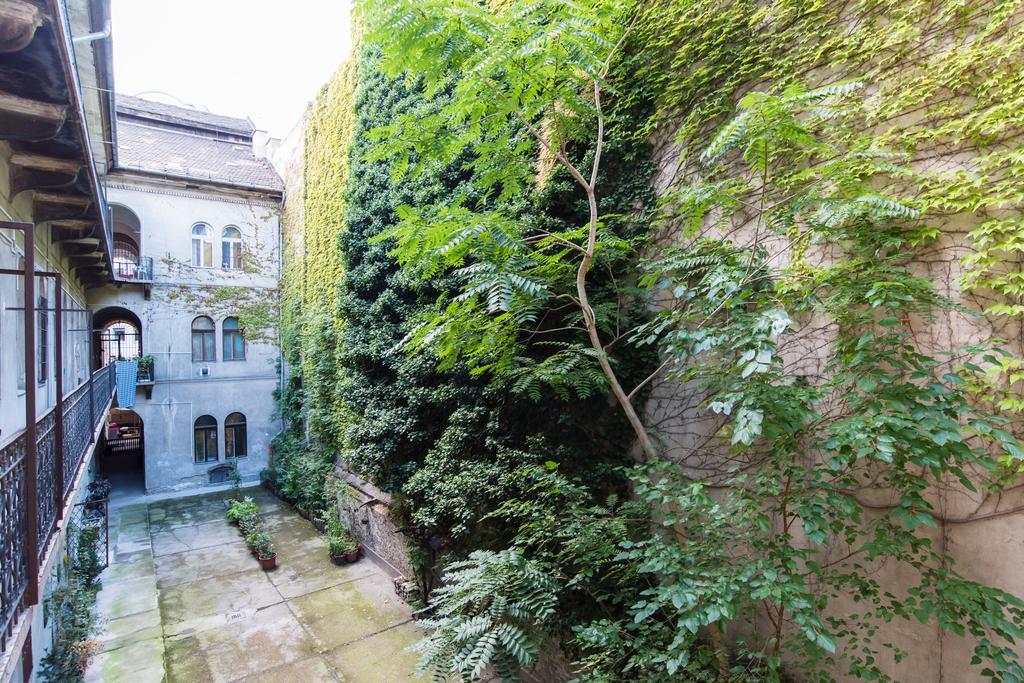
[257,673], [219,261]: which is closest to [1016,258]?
[257,673]

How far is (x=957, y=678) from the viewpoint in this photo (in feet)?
10.6

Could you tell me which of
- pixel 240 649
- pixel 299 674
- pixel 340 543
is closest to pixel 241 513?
pixel 340 543

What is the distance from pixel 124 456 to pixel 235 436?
6512 mm

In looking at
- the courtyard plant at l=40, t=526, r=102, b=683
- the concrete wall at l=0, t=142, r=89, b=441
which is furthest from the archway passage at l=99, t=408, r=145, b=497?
the concrete wall at l=0, t=142, r=89, b=441

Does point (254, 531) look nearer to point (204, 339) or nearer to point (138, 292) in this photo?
point (204, 339)

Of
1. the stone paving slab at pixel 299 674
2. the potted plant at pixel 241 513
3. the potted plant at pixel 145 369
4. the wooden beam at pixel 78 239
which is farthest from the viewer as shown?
the potted plant at pixel 145 369

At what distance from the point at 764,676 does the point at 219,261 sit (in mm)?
18717

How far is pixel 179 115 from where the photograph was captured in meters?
18.9

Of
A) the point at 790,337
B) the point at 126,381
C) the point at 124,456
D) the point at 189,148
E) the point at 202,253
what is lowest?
the point at 124,456

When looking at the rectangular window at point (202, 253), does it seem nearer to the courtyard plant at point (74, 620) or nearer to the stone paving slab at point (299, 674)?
the courtyard plant at point (74, 620)

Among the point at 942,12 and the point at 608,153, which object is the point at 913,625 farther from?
the point at 608,153

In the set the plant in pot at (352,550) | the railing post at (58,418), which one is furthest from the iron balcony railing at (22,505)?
the plant in pot at (352,550)

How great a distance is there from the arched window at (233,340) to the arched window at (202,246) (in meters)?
2.02

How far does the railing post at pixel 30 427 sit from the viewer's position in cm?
262
